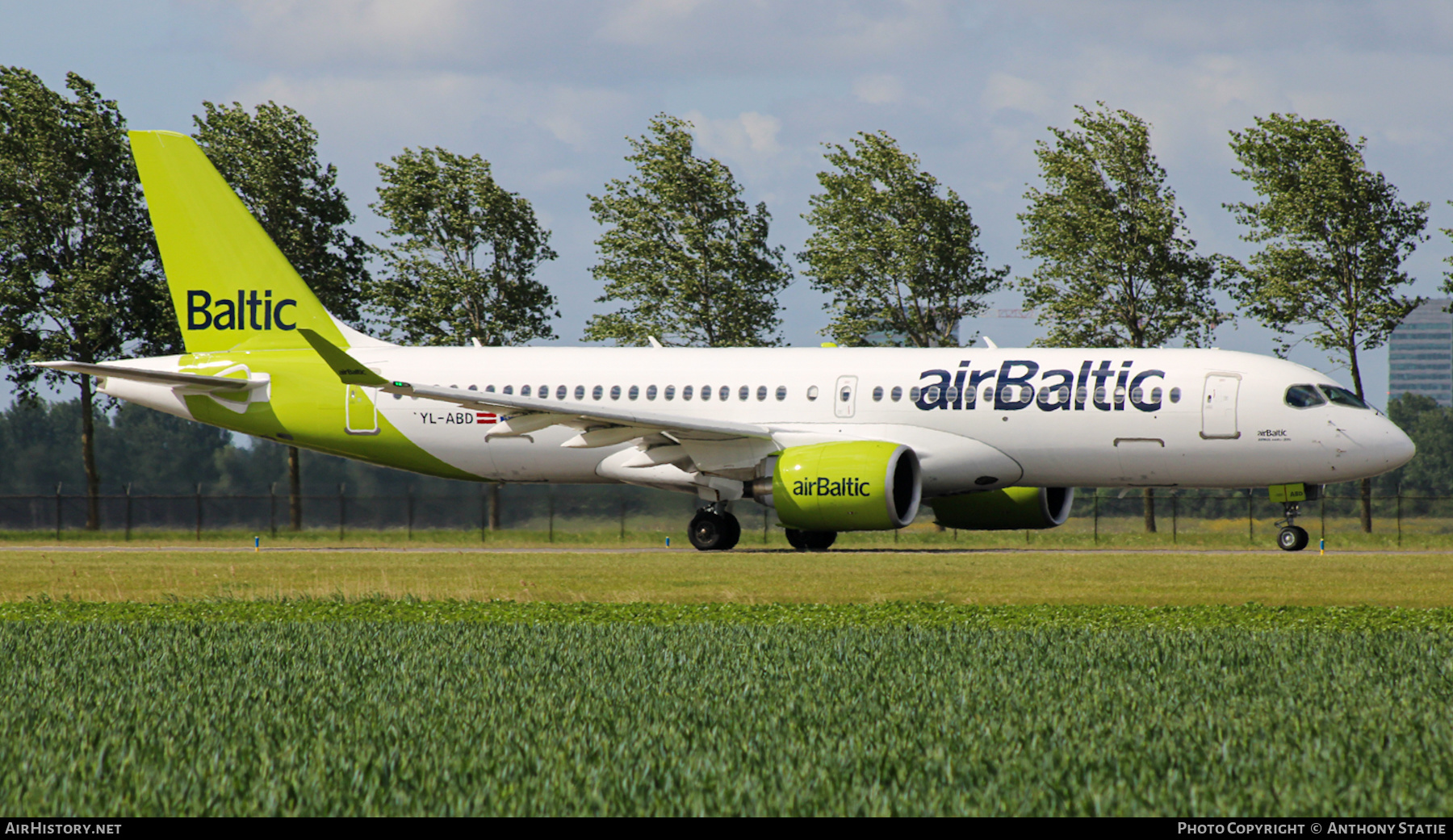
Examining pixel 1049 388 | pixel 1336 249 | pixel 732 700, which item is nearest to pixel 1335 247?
pixel 1336 249

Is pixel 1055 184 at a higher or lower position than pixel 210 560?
higher

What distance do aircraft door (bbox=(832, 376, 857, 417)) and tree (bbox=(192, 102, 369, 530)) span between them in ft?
72.8

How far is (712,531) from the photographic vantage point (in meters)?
26.2

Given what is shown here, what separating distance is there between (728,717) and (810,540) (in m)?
19.3

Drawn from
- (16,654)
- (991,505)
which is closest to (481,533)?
(991,505)

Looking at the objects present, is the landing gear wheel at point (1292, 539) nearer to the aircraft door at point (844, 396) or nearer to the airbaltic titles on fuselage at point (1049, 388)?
the airbaltic titles on fuselage at point (1049, 388)

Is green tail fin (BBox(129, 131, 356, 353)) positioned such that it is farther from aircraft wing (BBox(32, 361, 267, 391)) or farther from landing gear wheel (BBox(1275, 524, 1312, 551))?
landing gear wheel (BBox(1275, 524, 1312, 551))

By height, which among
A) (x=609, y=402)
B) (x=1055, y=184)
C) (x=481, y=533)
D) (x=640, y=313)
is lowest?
(x=481, y=533)

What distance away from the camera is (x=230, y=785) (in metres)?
6.29

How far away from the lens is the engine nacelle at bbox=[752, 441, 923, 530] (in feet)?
75.4

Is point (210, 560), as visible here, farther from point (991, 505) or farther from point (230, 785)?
point (230, 785)
